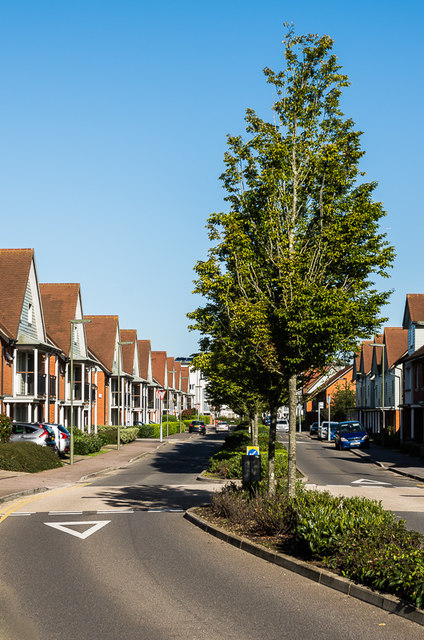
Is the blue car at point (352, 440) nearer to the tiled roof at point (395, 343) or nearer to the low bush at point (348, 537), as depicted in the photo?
the tiled roof at point (395, 343)

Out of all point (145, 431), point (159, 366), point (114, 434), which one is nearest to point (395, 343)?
point (145, 431)

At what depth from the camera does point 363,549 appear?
934cm

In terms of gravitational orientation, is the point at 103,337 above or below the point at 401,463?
above

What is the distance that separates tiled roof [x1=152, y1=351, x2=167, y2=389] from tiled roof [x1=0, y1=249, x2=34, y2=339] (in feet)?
204

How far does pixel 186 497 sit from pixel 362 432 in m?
36.2

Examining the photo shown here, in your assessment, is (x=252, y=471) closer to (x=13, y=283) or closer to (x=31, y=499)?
(x=31, y=499)

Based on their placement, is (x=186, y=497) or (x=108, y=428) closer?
(x=186, y=497)

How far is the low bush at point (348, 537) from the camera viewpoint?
8.42 metres

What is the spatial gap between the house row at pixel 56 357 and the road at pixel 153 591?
2053cm

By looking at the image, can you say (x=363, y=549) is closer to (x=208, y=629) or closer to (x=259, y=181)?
(x=208, y=629)

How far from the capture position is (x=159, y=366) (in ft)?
358

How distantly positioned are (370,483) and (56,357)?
26779 millimetres

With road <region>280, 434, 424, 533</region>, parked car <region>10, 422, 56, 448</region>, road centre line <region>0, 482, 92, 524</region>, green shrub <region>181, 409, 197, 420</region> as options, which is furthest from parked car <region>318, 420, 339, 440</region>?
green shrub <region>181, 409, 197, 420</region>

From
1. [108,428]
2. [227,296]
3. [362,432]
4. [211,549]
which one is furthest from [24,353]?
[211,549]
